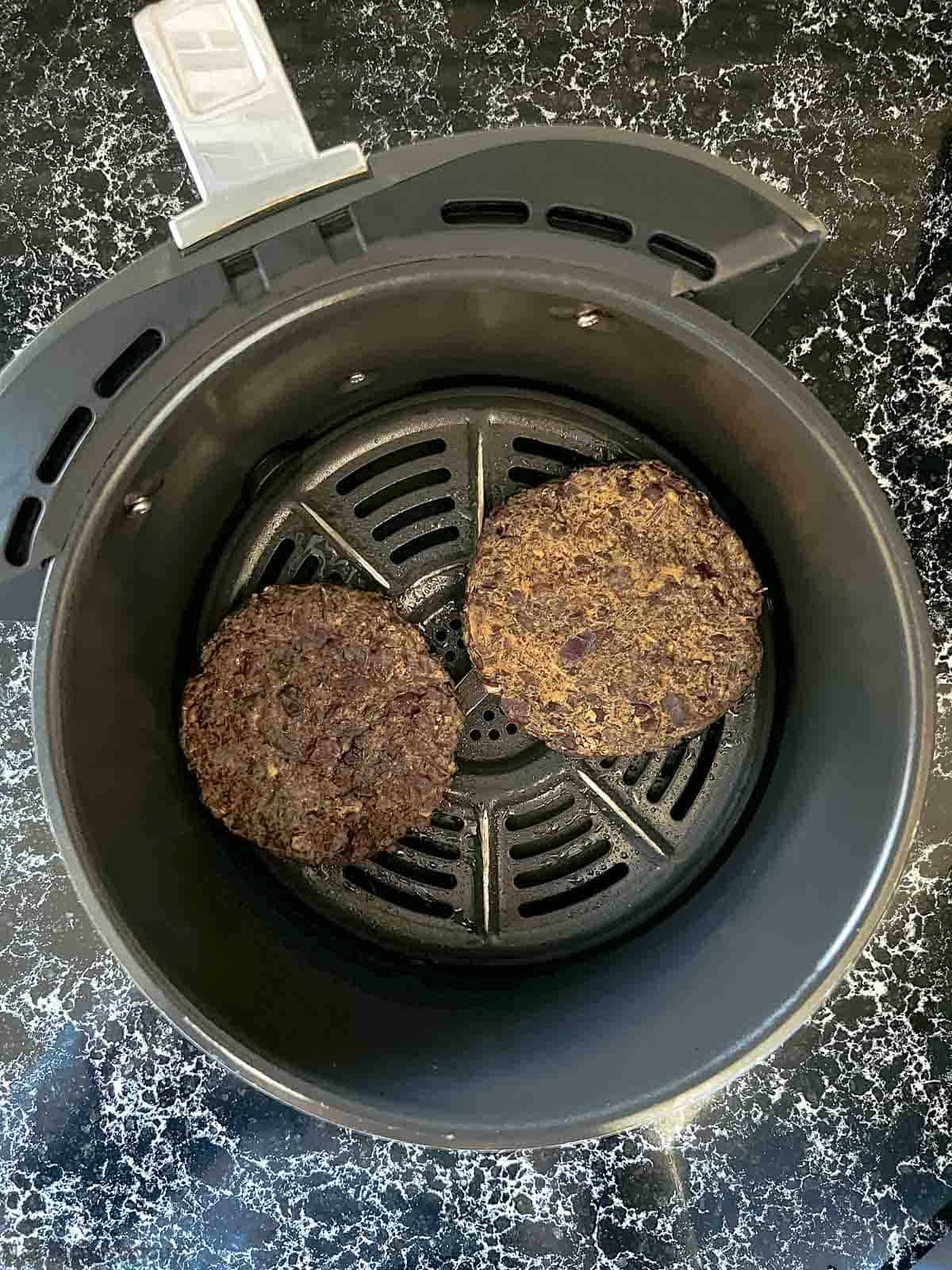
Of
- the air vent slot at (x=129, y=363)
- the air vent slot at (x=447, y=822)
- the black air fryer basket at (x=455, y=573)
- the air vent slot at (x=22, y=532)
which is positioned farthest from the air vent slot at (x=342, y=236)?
the air vent slot at (x=447, y=822)

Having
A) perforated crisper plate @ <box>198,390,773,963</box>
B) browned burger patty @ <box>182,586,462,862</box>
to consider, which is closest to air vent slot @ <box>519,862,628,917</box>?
perforated crisper plate @ <box>198,390,773,963</box>

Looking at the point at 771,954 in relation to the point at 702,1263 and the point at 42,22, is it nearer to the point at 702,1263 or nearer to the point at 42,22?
the point at 702,1263

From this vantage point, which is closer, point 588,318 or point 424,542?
point 588,318

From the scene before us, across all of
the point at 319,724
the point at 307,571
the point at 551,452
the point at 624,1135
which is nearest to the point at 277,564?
the point at 307,571

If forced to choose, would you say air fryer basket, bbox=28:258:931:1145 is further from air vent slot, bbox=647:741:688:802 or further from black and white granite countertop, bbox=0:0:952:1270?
black and white granite countertop, bbox=0:0:952:1270

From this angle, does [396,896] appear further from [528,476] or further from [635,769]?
[528,476]

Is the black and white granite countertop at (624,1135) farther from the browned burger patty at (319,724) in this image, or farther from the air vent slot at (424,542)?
the air vent slot at (424,542)

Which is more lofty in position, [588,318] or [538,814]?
[588,318]
